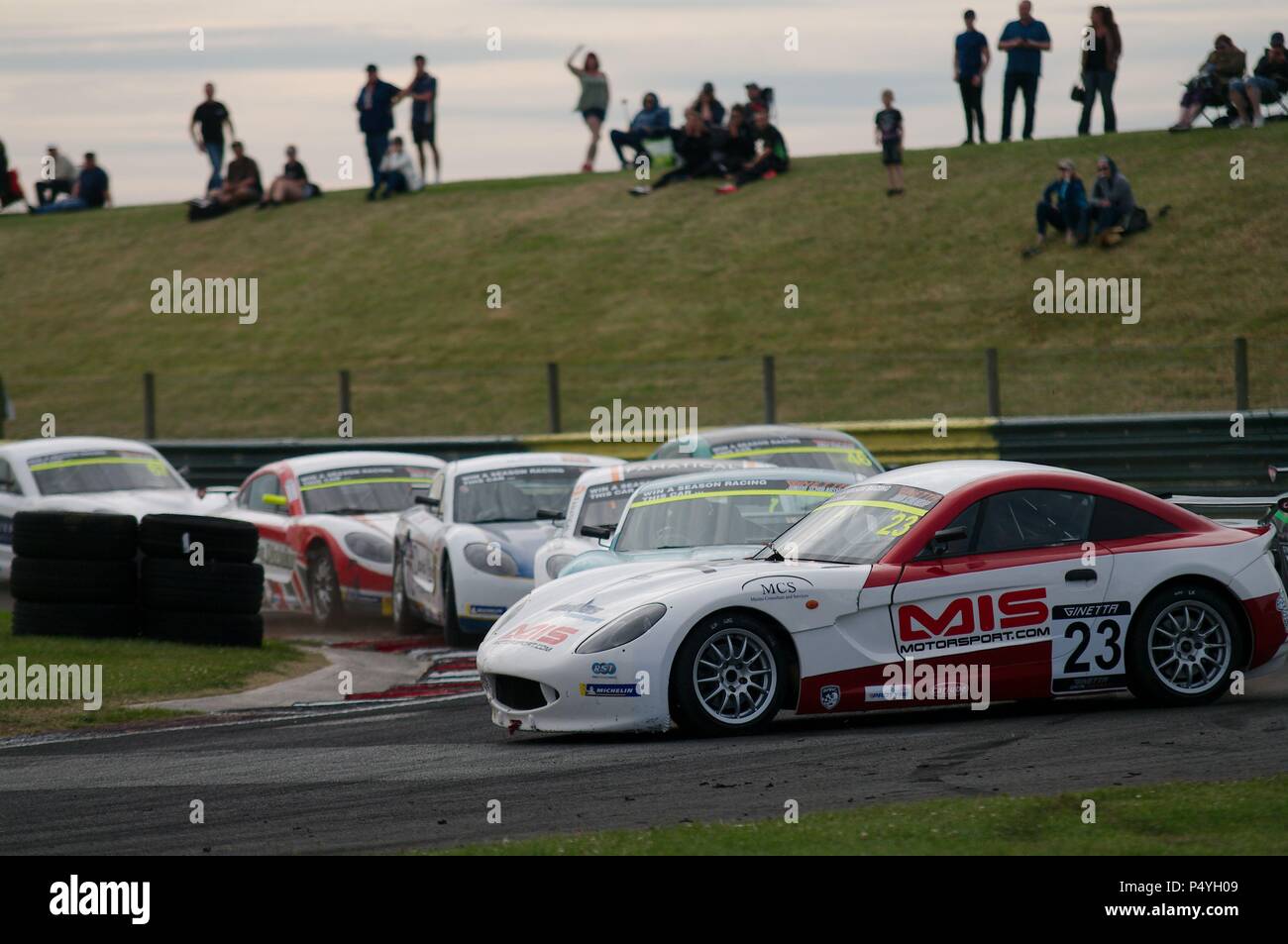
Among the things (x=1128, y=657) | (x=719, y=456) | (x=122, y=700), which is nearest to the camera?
(x=1128, y=657)

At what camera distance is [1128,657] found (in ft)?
30.4

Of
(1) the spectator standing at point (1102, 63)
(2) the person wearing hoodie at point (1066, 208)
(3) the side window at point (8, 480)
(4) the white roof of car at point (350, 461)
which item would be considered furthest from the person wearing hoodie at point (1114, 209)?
(3) the side window at point (8, 480)

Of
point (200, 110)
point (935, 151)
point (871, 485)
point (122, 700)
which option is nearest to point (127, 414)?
point (200, 110)

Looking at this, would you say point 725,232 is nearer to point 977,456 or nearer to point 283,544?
point 977,456

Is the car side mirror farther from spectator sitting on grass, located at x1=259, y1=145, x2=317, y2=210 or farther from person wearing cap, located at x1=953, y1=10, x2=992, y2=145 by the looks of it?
spectator sitting on grass, located at x1=259, y1=145, x2=317, y2=210

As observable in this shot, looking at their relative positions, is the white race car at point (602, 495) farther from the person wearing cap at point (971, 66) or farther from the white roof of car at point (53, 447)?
the person wearing cap at point (971, 66)

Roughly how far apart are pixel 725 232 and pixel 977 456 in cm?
1351

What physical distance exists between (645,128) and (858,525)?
24.5 metres

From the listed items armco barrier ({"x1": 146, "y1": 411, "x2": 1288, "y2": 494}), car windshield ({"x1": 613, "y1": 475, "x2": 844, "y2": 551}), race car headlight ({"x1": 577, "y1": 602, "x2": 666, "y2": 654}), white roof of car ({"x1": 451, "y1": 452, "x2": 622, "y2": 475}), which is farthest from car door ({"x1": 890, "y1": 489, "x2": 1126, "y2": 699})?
armco barrier ({"x1": 146, "y1": 411, "x2": 1288, "y2": 494})

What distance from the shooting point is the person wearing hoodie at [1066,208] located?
26484 millimetres

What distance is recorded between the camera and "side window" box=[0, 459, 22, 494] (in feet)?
62.3

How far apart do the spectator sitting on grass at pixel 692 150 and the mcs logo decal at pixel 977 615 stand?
893 inches

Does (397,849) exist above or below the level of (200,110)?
below

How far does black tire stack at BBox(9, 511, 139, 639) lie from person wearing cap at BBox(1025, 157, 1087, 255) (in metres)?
16.5
